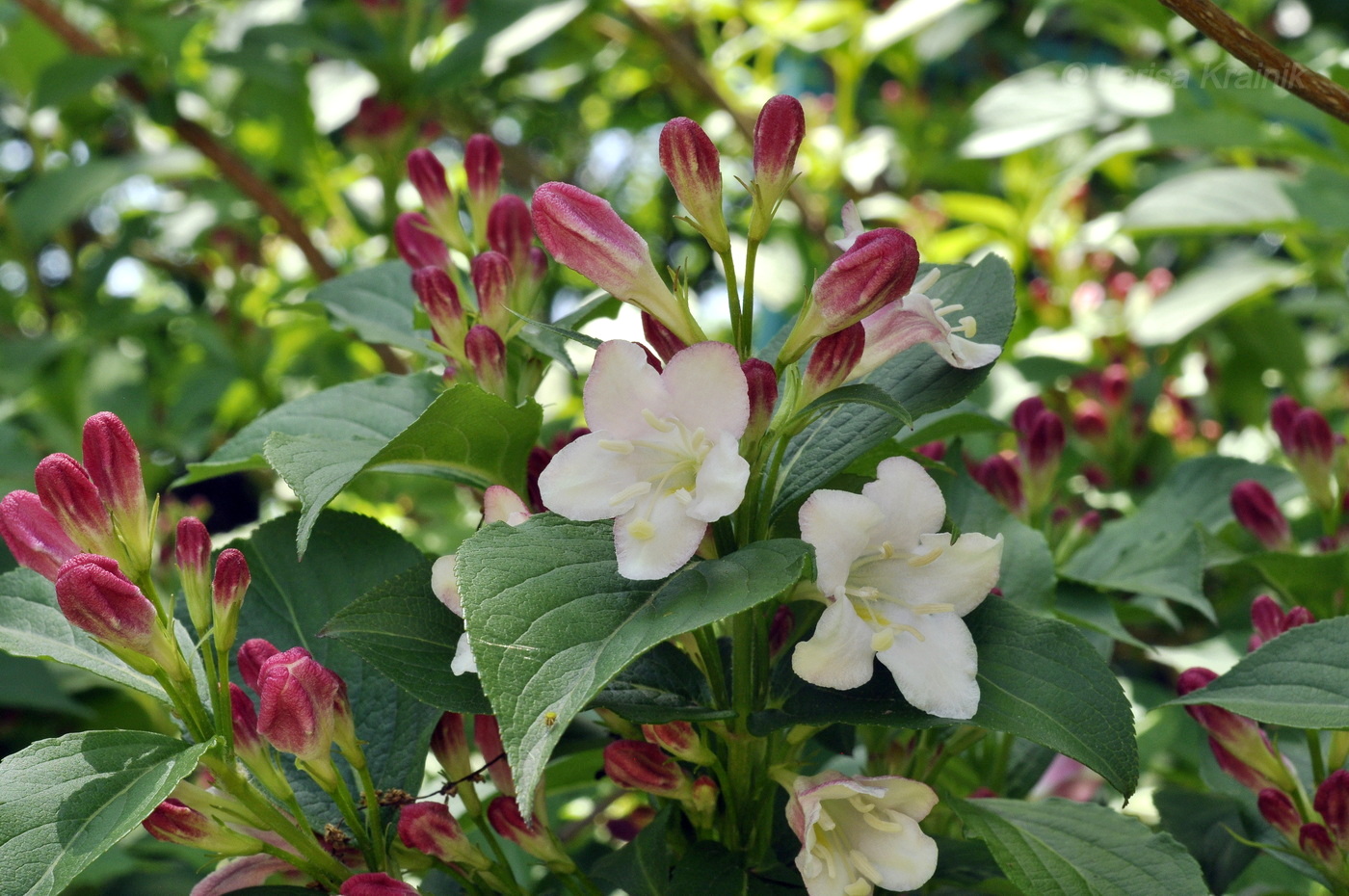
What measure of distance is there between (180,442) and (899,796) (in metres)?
1.88

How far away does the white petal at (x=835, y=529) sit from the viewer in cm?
68

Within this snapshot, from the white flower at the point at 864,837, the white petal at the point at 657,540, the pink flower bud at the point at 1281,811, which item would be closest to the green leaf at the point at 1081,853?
the white flower at the point at 864,837

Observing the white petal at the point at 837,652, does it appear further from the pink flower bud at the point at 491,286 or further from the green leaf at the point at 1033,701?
the pink flower bud at the point at 491,286

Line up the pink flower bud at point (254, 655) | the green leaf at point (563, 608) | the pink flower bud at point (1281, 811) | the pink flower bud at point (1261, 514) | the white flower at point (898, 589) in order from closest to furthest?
the green leaf at point (563, 608) < the white flower at point (898, 589) < the pink flower bud at point (254, 655) < the pink flower bud at point (1281, 811) < the pink flower bud at point (1261, 514)

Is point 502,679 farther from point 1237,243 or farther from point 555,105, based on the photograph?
point 555,105

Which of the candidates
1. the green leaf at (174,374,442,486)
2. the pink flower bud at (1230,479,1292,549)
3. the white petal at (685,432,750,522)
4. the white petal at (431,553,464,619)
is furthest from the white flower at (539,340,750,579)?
the pink flower bud at (1230,479,1292,549)

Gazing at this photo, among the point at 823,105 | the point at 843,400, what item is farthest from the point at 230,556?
the point at 823,105

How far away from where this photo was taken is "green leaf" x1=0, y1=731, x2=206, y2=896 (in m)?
0.64

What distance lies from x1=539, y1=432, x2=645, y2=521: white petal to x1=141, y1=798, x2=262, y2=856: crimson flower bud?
315 mm

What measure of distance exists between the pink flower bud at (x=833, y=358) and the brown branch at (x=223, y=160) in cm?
110

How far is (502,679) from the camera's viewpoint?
58 cm

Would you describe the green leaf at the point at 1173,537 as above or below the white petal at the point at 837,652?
below

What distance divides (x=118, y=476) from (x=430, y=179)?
15.8 inches

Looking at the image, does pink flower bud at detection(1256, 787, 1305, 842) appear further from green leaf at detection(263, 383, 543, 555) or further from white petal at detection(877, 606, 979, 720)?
green leaf at detection(263, 383, 543, 555)
